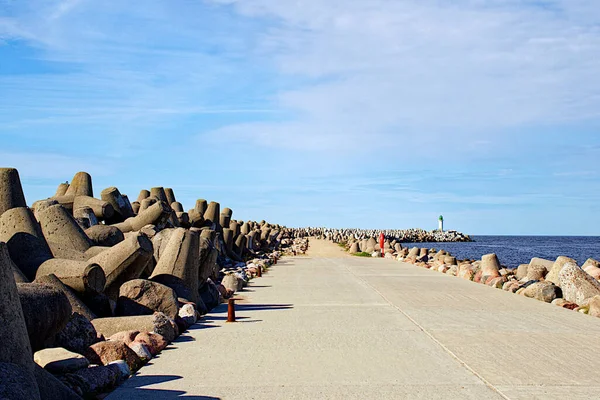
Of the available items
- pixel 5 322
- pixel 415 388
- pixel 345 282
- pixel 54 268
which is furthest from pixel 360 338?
pixel 345 282

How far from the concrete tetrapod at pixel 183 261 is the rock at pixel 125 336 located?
3336mm

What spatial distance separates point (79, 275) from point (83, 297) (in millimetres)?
335

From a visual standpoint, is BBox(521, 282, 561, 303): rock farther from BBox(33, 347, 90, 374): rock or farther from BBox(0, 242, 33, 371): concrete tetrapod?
BBox(0, 242, 33, 371): concrete tetrapod

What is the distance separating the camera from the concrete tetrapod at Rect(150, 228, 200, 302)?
12212mm

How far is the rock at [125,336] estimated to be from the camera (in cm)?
825

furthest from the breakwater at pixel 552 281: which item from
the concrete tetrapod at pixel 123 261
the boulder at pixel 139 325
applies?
the concrete tetrapod at pixel 123 261

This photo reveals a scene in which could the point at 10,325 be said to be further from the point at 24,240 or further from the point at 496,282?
the point at 496,282

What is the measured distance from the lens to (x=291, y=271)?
23375 mm

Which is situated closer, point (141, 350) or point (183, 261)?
point (141, 350)

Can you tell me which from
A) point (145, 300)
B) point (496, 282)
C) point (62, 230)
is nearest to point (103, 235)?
point (62, 230)

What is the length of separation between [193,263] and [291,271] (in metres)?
11.0

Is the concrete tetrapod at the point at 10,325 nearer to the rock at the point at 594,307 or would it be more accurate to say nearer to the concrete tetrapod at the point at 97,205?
the rock at the point at 594,307

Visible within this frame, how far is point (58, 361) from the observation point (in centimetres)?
652

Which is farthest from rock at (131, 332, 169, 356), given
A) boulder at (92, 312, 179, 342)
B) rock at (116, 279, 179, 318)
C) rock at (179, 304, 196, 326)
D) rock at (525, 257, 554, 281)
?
rock at (525, 257, 554, 281)
